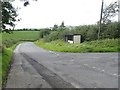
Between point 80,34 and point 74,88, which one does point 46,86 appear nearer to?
point 74,88

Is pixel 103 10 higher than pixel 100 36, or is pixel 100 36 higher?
pixel 103 10

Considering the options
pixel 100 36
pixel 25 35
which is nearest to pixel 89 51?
pixel 100 36

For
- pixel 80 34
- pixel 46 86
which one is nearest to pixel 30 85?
pixel 46 86

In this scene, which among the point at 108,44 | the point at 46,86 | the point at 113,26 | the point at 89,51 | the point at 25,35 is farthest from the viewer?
the point at 25,35

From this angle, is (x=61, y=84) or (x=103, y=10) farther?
(x=103, y=10)

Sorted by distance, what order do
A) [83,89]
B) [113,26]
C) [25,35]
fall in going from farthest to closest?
[25,35] → [113,26] → [83,89]

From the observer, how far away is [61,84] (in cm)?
1341

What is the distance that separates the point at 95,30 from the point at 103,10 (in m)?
3.67

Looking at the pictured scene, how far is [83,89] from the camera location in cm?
1193

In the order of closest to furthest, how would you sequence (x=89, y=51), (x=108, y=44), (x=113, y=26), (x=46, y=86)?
1. (x=46, y=86)
2. (x=89, y=51)
3. (x=108, y=44)
4. (x=113, y=26)

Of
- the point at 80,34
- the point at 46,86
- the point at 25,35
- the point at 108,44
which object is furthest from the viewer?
the point at 25,35

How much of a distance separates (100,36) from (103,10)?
500cm

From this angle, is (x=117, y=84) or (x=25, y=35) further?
(x=25, y=35)

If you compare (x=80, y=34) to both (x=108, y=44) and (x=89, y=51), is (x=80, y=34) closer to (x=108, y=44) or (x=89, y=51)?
(x=108, y=44)
